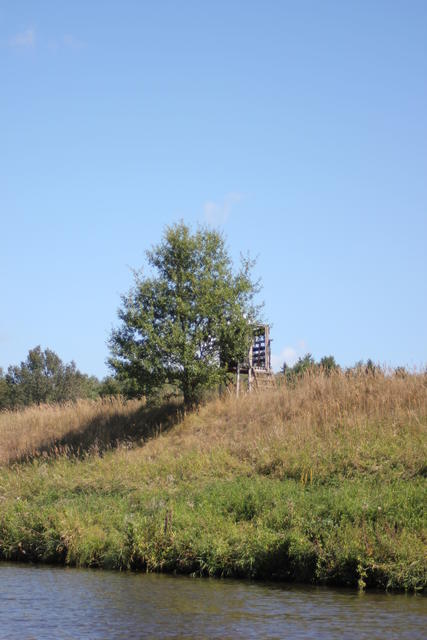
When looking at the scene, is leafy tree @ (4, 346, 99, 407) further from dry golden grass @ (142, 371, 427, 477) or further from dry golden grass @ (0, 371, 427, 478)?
dry golden grass @ (142, 371, 427, 477)

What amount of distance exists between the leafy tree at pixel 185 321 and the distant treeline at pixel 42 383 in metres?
32.8

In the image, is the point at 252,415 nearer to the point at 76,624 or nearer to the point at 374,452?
the point at 374,452

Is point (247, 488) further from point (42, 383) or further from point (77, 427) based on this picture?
point (42, 383)

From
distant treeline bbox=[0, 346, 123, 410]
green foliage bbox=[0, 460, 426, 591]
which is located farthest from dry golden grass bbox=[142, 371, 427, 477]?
distant treeline bbox=[0, 346, 123, 410]

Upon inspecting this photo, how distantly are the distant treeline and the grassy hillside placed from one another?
33.7m

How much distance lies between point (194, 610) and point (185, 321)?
20.2m

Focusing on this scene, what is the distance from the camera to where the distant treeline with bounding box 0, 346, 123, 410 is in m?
67.1

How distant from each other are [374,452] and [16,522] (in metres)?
9.77

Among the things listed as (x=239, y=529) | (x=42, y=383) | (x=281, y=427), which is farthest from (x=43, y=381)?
(x=239, y=529)

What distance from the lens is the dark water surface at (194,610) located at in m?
10.6

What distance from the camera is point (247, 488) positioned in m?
A: 19.3

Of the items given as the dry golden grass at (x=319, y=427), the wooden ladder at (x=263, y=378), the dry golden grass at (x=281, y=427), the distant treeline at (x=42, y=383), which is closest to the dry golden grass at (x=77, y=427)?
the dry golden grass at (x=281, y=427)

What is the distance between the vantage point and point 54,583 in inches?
589

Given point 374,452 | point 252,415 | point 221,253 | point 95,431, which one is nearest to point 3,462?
point 95,431
